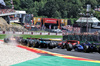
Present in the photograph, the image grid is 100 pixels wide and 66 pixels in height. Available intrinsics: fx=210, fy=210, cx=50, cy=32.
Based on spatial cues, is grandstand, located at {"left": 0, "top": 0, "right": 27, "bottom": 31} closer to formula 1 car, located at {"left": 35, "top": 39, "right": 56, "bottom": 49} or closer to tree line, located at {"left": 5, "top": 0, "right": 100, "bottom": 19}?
tree line, located at {"left": 5, "top": 0, "right": 100, "bottom": 19}

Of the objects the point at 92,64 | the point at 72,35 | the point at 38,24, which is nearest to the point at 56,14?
the point at 38,24


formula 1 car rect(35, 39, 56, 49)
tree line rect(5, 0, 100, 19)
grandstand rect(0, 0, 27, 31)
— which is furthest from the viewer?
tree line rect(5, 0, 100, 19)

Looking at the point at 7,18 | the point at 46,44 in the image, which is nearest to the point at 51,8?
the point at 7,18

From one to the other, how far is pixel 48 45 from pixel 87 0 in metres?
112

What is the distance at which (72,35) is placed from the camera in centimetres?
3653

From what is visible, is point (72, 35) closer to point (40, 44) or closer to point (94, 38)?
point (94, 38)

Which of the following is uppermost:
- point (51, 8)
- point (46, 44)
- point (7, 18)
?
point (51, 8)

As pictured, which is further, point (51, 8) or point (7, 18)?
point (51, 8)

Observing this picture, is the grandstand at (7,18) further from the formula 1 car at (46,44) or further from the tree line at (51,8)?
the formula 1 car at (46,44)

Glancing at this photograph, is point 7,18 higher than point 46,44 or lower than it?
higher

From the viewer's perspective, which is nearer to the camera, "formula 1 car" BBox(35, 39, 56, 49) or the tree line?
"formula 1 car" BBox(35, 39, 56, 49)

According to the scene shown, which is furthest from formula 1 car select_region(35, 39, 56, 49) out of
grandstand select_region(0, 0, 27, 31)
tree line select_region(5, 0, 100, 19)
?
tree line select_region(5, 0, 100, 19)

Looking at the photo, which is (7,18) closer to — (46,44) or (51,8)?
(51,8)

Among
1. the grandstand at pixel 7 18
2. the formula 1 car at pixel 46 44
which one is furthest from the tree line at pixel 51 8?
the formula 1 car at pixel 46 44
